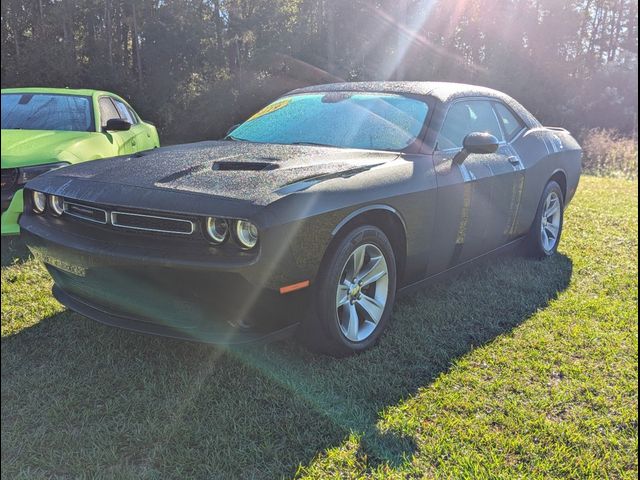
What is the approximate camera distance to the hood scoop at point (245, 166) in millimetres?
2807

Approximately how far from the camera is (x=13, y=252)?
4395 millimetres

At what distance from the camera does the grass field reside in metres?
2.16

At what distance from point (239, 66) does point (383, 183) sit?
1722mm

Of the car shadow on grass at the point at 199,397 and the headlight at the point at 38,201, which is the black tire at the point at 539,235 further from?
the headlight at the point at 38,201

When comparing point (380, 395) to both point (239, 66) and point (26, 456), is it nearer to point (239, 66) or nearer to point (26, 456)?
point (26, 456)

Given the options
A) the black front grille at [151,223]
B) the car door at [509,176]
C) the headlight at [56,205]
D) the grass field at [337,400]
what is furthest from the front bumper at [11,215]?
the car door at [509,176]

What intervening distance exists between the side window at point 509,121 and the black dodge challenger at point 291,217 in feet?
0.75

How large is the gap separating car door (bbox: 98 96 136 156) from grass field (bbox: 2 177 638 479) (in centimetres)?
200

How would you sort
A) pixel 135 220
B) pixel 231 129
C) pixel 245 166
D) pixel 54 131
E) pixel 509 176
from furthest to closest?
pixel 54 131
pixel 231 129
pixel 509 176
pixel 245 166
pixel 135 220

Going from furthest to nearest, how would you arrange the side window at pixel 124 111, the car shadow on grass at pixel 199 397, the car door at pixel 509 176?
the side window at pixel 124 111 → the car door at pixel 509 176 → the car shadow on grass at pixel 199 397

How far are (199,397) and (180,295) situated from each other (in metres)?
0.48

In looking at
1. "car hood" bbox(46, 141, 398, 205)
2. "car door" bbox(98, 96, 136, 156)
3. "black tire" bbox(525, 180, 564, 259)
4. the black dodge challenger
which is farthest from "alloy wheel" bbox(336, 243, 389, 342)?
"car door" bbox(98, 96, 136, 156)

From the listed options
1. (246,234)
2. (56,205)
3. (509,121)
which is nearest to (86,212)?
(56,205)

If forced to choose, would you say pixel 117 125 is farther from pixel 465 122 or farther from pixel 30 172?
pixel 465 122
